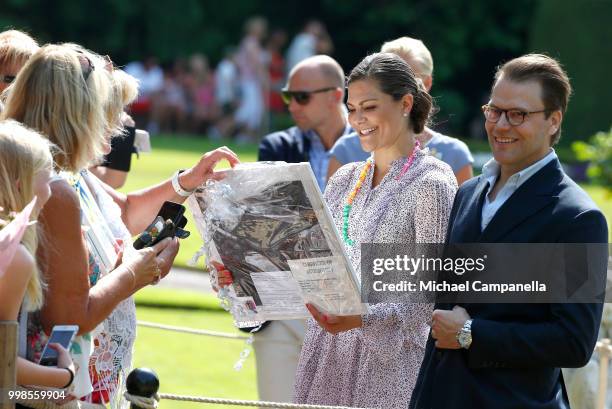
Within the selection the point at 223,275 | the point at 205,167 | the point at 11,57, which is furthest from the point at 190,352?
the point at 223,275

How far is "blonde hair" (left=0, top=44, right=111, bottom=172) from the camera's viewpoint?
354cm

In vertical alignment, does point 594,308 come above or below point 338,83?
below

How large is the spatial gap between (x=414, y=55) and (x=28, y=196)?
9.82 ft

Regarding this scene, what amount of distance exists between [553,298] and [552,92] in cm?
68

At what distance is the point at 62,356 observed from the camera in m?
3.35

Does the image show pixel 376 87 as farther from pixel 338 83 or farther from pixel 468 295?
pixel 338 83

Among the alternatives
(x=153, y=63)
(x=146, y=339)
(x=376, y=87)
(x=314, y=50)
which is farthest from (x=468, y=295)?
(x=153, y=63)

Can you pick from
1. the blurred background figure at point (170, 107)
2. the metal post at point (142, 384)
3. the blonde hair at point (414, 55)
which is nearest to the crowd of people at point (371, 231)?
the metal post at point (142, 384)

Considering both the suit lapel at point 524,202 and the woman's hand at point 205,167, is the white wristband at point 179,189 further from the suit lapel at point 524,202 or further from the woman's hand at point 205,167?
the suit lapel at point 524,202

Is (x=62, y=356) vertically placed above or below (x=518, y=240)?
below

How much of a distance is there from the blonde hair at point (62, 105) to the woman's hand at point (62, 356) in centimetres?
58

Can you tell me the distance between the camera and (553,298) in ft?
11.2

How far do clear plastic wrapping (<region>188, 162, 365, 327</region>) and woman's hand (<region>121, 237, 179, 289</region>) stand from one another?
0.73 feet

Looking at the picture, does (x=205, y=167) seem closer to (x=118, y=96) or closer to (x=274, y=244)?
(x=118, y=96)
